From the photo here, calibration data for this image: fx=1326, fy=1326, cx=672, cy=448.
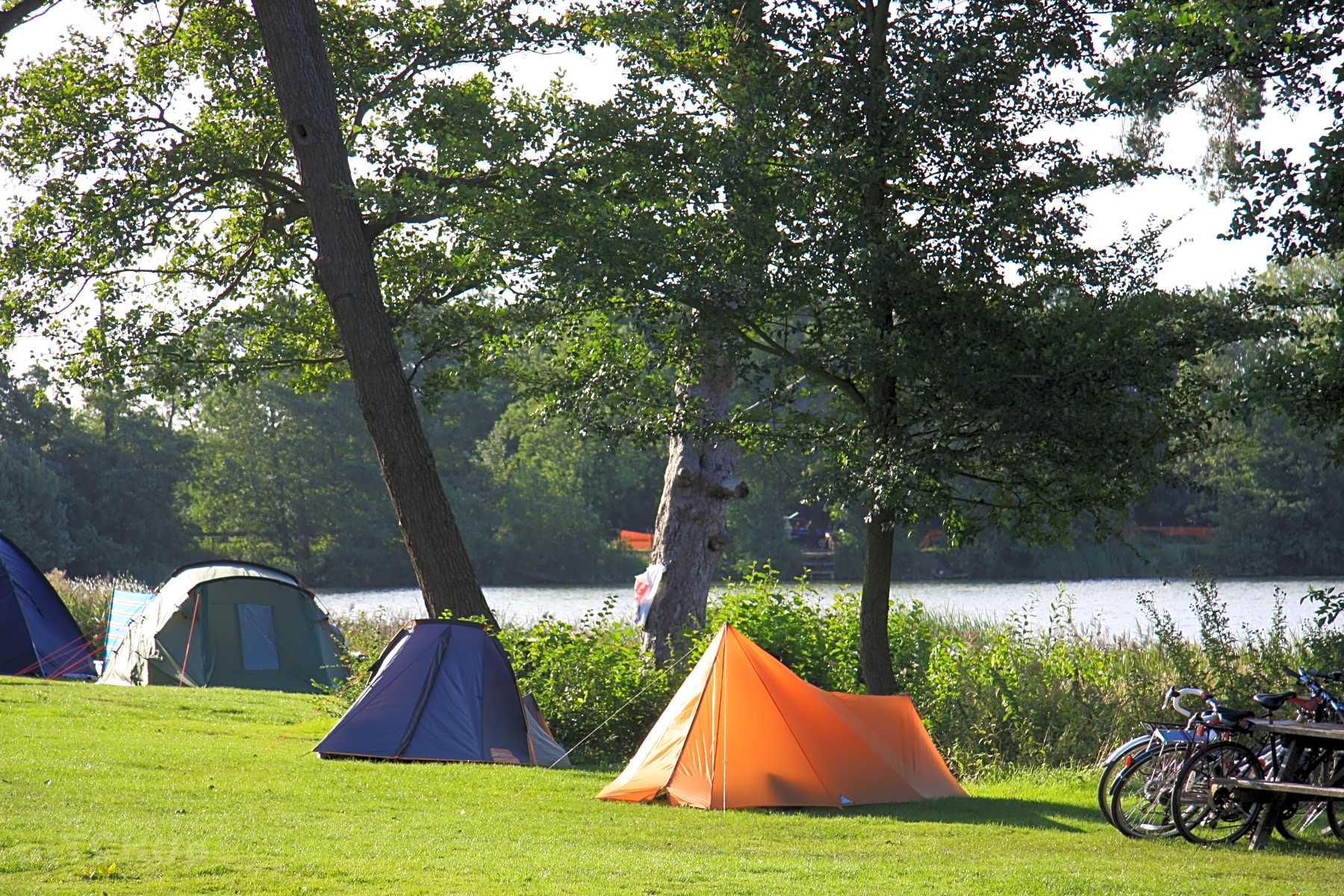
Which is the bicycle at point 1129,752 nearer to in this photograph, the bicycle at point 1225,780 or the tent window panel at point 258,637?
the bicycle at point 1225,780

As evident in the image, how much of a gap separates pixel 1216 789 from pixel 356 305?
850 centimetres

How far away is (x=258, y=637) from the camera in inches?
683

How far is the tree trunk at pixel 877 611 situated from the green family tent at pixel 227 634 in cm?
819

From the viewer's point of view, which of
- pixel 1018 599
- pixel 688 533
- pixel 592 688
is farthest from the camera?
pixel 1018 599

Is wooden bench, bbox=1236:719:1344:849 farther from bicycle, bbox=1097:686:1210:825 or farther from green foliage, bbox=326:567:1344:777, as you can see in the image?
green foliage, bbox=326:567:1344:777

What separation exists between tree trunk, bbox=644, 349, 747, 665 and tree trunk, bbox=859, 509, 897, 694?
257 centimetres

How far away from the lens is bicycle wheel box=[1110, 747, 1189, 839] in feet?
23.6

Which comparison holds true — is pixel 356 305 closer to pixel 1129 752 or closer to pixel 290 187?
pixel 290 187

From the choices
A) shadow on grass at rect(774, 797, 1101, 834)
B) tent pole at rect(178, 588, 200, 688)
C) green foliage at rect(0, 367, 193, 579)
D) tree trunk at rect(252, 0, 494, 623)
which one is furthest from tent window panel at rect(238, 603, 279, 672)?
green foliage at rect(0, 367, 193, 579)

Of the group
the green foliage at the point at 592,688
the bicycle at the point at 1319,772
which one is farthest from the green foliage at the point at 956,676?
the bicycle at the point at 1319,772

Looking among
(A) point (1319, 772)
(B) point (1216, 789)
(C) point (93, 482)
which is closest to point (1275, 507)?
(A) point (1319, 772)

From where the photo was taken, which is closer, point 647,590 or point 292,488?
point 647,590

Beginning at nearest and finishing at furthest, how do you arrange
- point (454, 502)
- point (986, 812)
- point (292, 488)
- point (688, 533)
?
point (986, 812)
point (688, 533)
point (454, 502)
point (292, 488)

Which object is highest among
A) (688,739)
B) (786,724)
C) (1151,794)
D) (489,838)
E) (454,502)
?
(454,502)
